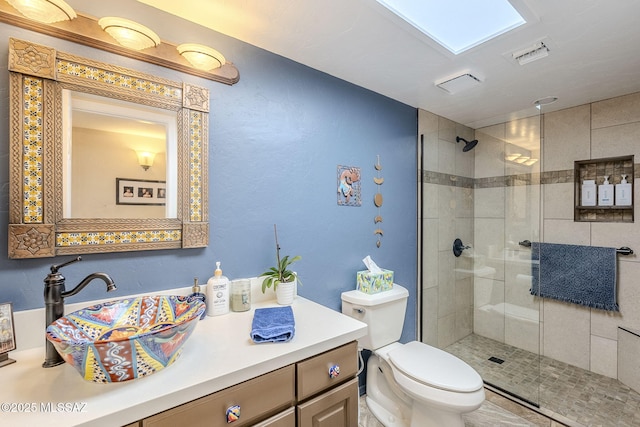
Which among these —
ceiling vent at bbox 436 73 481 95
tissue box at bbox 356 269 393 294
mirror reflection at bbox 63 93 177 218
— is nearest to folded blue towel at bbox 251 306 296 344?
mirror reflection at bbox 63 93 177 218

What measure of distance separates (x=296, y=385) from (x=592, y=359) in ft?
8.85

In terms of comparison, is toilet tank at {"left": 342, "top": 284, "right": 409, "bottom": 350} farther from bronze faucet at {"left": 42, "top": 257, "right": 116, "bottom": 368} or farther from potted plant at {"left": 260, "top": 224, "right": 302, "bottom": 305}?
bronze faucet at {"left": 42, "top": 257, "right": 116, "bottom": 368}

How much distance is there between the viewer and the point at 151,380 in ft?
2.64

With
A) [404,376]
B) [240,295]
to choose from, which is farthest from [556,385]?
[240,295]

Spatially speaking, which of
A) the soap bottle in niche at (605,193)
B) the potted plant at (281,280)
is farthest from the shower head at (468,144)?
the potted plant at (281,280)

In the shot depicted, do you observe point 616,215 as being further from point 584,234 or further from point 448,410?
point 448,410

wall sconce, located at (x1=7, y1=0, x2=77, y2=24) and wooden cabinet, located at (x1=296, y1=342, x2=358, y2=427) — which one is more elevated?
wall sconce, located at (x1=7, y1=0, x2=77, y2=24)

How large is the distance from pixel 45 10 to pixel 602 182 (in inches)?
138

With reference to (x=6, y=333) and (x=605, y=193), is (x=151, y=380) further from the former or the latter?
(x=605, y=193)

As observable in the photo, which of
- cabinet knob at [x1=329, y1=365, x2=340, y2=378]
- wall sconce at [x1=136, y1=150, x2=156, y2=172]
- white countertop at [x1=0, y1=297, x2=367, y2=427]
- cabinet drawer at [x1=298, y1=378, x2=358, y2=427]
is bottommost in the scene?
cabinet drawer at [x1=298, y1=378, x2=358, y2=427]

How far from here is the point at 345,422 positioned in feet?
3.77

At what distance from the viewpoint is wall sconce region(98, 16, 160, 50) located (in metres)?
1.05

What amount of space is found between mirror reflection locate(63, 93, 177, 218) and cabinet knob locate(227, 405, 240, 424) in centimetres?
82

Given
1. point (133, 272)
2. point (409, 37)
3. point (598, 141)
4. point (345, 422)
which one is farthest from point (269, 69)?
point (598, 141)
